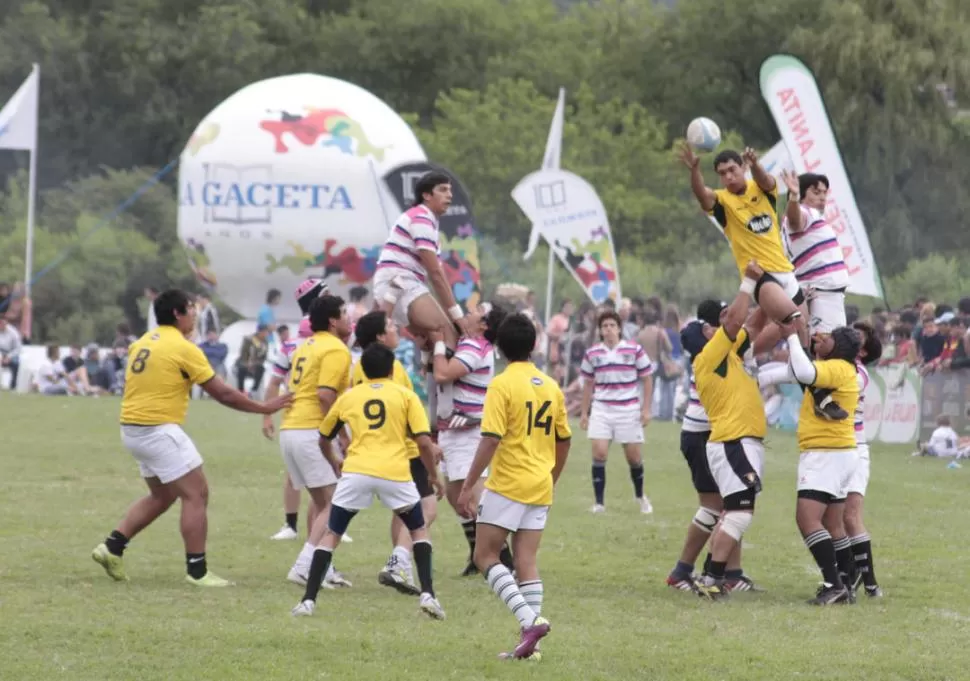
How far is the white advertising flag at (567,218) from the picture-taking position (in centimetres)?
3062

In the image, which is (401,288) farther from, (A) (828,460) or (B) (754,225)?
(A) (828,460)

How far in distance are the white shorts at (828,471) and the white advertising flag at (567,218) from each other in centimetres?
1882

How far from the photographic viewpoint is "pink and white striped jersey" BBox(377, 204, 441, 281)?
12.9 m

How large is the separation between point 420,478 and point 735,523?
226cm

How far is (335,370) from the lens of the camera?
1216cm

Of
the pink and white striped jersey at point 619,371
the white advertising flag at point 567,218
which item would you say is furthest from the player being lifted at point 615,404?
the white advertising flag at point 567,218

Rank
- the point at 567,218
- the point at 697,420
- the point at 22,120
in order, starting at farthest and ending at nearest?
the point at 22,120 < the point at 567,218 < the point at 697,420

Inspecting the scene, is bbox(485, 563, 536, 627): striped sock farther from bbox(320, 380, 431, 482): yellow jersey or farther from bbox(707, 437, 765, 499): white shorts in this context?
bbox(707, 437, 765, 499): white shorts

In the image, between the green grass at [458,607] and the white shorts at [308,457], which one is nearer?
the green grass at [458,607]

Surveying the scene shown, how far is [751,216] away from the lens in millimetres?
12547

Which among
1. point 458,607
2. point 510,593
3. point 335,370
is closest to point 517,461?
point 510,593

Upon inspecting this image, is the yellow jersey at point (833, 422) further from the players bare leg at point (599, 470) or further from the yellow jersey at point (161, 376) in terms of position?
the players bare leg at point (599, 470)

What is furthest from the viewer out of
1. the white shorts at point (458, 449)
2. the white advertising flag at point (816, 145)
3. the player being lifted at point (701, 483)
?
the white advertising flag at point (816, 145)

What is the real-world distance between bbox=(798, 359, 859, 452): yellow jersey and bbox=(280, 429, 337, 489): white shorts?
3265mm
